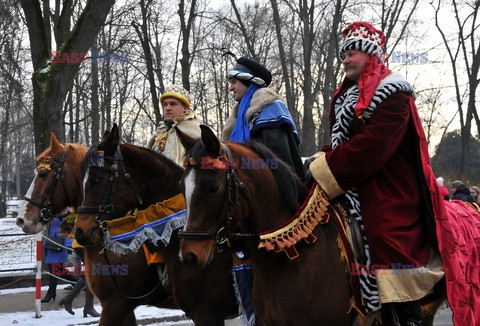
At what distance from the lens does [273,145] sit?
4.59 m

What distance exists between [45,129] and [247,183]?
7.40 meters

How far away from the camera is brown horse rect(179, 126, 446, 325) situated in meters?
3.19

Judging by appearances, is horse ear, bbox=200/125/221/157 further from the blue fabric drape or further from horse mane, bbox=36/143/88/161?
horse mane, bbox=36/143/88/161

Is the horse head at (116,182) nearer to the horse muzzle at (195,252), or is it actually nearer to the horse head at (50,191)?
the horse head at (50,191)

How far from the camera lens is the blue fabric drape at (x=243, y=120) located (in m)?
5.00

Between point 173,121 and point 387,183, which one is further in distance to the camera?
point 173,121

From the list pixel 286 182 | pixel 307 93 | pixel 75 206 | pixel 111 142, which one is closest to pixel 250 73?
pixel 111 142

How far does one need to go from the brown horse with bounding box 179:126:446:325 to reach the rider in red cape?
216mm

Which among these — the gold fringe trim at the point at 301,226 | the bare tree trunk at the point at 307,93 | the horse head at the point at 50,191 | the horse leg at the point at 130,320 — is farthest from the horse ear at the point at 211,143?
the bare tree trunk at the point at 307,93

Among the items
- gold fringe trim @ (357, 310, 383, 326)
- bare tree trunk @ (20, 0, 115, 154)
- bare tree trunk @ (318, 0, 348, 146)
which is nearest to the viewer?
gold fringe trim @ (357, 310, 383, 326)

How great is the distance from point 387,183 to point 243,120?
5.81 feet

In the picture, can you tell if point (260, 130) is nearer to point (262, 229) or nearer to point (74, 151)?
point (262, 229)

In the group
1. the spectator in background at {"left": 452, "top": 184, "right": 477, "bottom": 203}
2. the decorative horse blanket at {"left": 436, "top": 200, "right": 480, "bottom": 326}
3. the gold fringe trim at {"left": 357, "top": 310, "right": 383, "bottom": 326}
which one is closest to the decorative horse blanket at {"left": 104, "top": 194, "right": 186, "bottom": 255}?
the gold fringe trim at {"left": 357, "top": 310, "right": 383, "bottom": 326}

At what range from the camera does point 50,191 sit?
222 inches
